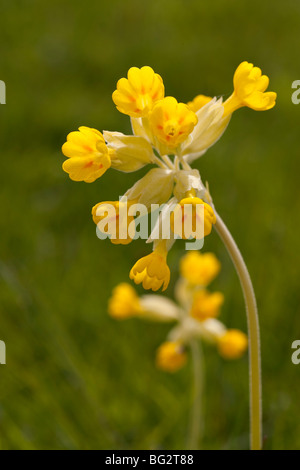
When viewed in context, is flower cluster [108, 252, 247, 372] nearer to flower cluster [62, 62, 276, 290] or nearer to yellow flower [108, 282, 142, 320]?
yellow flower [108, 282, 142, 320]

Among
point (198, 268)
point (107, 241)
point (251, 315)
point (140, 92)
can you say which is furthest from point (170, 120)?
point (107, 241)

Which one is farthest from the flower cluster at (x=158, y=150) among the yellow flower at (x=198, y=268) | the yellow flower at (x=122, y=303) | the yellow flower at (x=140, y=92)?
the yellow flower at (x=122, y=303)

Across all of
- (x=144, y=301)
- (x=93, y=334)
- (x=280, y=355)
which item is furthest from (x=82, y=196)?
(x=280, y=355)

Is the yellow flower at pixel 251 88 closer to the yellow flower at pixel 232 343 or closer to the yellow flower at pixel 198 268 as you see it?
the yellow flower at pixel 198 268

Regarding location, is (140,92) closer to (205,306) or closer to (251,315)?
(251,315)

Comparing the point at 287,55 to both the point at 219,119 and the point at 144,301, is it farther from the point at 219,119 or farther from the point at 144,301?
the point at 219,119

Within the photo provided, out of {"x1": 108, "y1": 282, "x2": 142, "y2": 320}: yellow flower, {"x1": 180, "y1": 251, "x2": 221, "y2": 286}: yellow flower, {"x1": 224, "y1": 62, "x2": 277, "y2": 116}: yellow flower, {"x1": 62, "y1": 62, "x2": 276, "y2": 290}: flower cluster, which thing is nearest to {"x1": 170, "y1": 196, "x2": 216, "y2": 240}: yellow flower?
{"x1": 62, "y1": 62, "x2": 276, "y2": 290}: flower cluster
